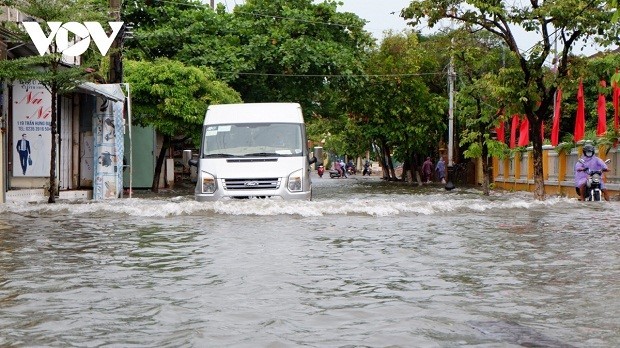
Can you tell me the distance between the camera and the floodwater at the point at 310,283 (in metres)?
5.74

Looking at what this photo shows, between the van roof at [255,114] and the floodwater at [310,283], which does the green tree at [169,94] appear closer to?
the van roof at [255,114]

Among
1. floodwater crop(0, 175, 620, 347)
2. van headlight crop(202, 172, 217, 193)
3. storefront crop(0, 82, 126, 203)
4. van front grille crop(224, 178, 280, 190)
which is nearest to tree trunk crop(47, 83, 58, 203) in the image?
storefront crop(0, 82, 126, 203)

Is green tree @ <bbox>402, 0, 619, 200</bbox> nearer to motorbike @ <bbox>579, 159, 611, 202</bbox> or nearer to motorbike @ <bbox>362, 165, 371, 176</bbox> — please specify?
motorbike @ <bbox>579, 159, 611, 202</bbox>

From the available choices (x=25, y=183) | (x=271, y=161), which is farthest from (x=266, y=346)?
(x=25, y=183)

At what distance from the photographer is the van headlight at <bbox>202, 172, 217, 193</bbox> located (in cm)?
1681

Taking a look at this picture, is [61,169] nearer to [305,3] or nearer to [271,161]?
[271,161]

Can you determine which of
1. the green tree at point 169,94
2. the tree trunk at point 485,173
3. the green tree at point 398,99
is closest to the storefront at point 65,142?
the green tree at point 169,94

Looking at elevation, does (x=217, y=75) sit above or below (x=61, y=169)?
above

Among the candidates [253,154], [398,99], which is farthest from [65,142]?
[398,99]

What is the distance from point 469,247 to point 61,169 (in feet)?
55.8

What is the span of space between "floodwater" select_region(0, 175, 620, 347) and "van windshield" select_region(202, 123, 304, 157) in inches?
102

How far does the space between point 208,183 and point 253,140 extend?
1.33m

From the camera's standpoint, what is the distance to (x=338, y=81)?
35750mm

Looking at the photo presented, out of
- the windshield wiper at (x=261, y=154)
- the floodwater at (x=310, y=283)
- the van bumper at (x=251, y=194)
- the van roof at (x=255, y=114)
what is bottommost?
the floodwater at (x=310, y=283)
